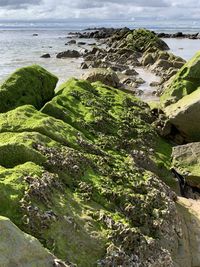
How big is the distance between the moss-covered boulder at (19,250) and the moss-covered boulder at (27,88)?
582 cm

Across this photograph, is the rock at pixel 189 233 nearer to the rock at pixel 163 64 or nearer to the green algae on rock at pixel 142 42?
the rock at pixel 163 64

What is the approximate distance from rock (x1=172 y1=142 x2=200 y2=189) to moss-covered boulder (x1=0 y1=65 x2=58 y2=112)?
3.57 m

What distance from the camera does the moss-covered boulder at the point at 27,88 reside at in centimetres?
1046

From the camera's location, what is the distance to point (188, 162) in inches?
399

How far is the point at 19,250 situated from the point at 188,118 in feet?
25.7

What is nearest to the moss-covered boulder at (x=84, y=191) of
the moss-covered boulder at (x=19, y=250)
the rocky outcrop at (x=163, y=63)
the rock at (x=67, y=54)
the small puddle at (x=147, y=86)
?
the moss-covered boulder at (x=19, y=250)

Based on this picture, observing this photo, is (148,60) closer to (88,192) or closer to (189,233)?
(189,233)

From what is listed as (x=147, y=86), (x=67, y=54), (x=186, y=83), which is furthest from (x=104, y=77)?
(x=67, y=54)

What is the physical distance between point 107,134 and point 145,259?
4455 millimetres

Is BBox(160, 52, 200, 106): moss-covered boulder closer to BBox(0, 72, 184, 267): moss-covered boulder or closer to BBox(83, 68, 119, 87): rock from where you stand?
BBox(0, 72, 184, 267): moss-covered boulder

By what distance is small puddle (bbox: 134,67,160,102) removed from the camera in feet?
65.0

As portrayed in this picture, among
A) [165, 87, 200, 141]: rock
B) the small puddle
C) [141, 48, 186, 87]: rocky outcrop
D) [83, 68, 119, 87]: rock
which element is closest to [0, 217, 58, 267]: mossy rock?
[165, 87, 200, 141]: rock

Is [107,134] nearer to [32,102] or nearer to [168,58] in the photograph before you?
[32,102]

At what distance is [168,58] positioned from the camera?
3180 centimetres
